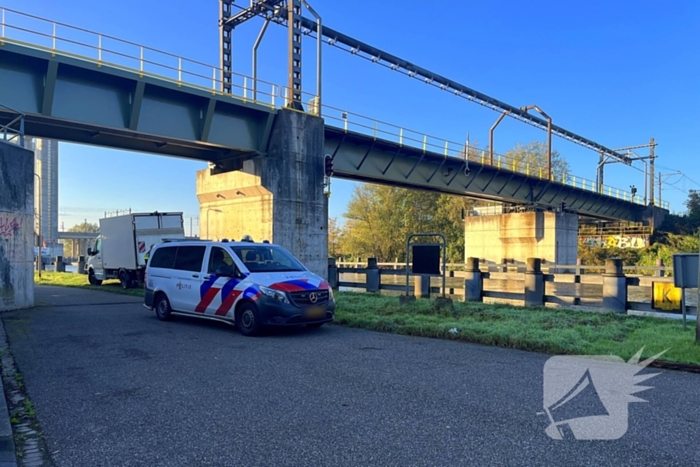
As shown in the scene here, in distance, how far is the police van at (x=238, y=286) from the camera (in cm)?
980

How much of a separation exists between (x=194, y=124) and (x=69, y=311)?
9.01m

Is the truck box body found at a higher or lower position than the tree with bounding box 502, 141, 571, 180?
lower

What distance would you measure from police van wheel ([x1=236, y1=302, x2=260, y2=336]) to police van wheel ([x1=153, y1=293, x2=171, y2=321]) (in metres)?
2.73

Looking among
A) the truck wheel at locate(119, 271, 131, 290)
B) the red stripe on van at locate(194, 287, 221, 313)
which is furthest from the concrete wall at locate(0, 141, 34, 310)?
the truck wheel at locate(119, 271, 131, 290)

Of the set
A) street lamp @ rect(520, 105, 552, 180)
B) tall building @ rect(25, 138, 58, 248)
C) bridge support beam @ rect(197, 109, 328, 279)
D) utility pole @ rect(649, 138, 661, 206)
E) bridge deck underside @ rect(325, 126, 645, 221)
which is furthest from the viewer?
tall building @ rect(25, 138, 58, 248)

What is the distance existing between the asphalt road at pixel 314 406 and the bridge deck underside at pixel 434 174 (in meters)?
17.9

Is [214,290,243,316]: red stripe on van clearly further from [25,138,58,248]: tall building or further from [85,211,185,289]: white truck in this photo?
[25,138,58,248]: tall building

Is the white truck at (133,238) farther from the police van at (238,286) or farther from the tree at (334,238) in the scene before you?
the tree at (334,238)

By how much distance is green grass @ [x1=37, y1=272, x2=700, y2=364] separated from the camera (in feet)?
27.9

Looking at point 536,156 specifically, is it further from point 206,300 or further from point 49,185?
point 49,185

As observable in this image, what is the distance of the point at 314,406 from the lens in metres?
5.48

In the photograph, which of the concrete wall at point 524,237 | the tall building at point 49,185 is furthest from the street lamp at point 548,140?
the tall building at point 49,185

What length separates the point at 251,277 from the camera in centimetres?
1012

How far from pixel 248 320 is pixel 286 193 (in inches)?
512
